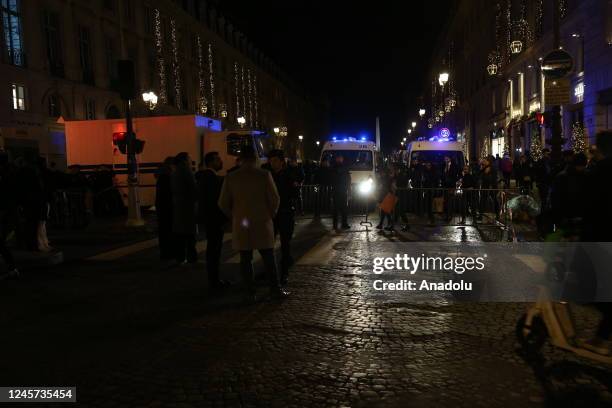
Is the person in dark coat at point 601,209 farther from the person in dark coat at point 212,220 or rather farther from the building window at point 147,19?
the building window at point 147,19

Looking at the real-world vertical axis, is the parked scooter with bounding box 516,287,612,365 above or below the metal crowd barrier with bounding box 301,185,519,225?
below

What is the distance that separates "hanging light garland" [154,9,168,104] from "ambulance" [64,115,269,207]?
19849 mm

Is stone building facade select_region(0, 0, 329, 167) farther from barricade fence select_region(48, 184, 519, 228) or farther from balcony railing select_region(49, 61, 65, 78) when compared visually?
barricade fence select_region(48, 184, 519, 228)

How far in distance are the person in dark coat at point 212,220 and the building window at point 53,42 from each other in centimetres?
2327

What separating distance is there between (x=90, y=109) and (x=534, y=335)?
97.6 ft

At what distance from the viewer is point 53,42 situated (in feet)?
91.0

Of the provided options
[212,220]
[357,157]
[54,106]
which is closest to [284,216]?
[212,220]

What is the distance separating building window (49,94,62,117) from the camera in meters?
27.1

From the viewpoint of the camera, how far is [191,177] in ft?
30.0

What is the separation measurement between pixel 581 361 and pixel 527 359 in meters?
0.42

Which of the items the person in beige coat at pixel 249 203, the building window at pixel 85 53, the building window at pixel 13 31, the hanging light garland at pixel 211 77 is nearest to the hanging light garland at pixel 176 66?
the hanging light garland at pixel 211 77

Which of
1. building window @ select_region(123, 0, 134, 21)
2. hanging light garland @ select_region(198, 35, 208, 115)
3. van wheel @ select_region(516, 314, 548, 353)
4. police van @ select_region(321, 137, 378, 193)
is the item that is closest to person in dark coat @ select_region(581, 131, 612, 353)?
van wheel @ select_region(516, 314, 548, 353)

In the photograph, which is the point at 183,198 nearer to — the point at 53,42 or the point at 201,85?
the point at 53,42

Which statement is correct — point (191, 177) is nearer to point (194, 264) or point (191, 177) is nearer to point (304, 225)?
point (194, 264)
